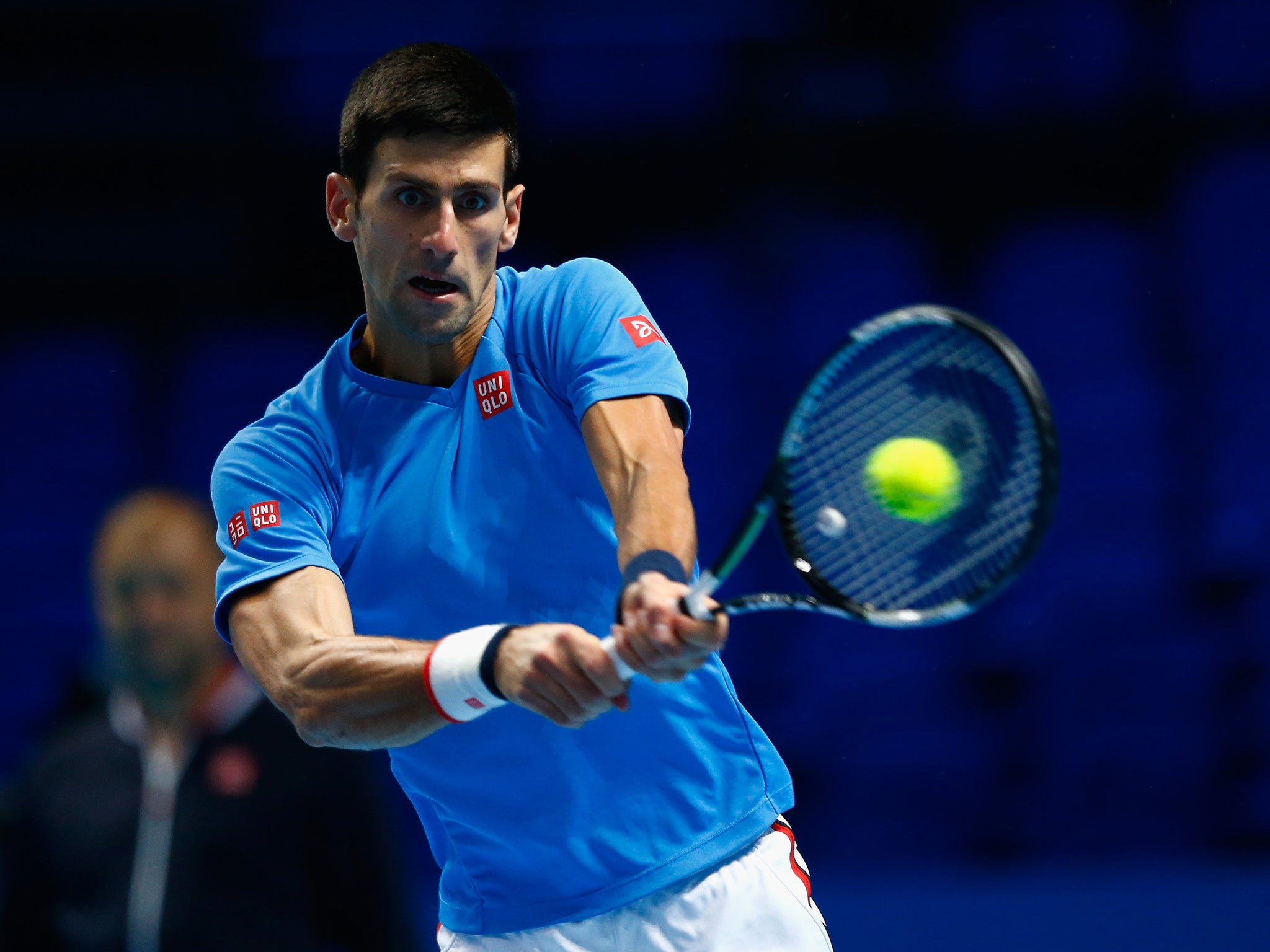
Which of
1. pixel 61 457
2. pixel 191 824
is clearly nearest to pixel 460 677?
pixel 191 824

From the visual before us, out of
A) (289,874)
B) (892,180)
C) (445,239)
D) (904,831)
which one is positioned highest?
(892,180)

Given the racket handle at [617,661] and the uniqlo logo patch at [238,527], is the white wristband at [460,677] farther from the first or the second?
the uniqlo logo patch at [238,527]

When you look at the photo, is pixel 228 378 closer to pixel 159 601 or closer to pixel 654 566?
pixel 159 601

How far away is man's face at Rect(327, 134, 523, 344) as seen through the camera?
2686mm

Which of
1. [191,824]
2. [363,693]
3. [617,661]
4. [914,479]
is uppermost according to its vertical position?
[914,479]

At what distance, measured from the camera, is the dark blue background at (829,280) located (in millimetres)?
6594

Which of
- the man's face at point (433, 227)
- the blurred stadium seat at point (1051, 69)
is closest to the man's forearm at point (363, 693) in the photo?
the man's face at point (433, 227)

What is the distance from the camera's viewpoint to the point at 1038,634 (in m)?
6.72

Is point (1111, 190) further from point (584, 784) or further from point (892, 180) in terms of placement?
point (584, 784)

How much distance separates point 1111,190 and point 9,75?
198 inches

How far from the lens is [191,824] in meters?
3.36

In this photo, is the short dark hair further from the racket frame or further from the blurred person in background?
the blurred person in background

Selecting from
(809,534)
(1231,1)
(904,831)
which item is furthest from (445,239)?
(1231,1)

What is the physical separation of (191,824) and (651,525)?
1.57 meters
